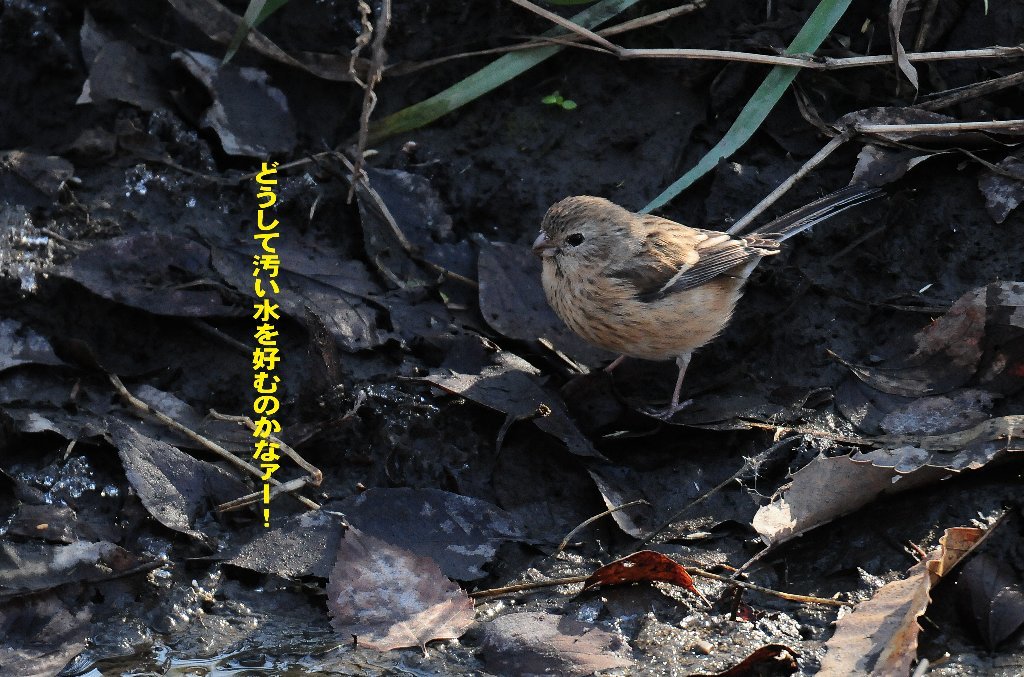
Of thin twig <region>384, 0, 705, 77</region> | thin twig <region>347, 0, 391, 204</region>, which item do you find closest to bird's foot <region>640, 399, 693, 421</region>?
thin twig <region>347, 0, 391, 204</region>

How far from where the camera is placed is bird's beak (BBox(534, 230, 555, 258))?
600 cm

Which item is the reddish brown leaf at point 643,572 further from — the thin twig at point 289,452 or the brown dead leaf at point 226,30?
the brown dead leaf at point 226,30

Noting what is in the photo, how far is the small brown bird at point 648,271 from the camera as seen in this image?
5.82 m

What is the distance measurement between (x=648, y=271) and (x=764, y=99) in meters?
1.32

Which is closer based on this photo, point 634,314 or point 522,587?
point 522,587

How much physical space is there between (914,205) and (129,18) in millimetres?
4650

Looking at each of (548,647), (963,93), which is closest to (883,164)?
(963,93)

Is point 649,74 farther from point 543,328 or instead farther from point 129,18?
point 129,18

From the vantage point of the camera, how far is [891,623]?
162 inches

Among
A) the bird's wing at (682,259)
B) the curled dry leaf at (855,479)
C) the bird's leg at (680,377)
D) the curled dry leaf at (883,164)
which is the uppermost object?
the curled dry leaf at (883,164)

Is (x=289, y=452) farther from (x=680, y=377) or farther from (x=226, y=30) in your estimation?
(x=226, y=30)

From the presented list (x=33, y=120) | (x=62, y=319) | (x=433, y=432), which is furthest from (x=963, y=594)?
(x=33, y=120)

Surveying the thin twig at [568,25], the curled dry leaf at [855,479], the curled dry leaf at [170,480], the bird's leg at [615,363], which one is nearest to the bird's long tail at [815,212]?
the bird's leg at [615,363]

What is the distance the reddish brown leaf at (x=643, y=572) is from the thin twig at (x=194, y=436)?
1328 mm
